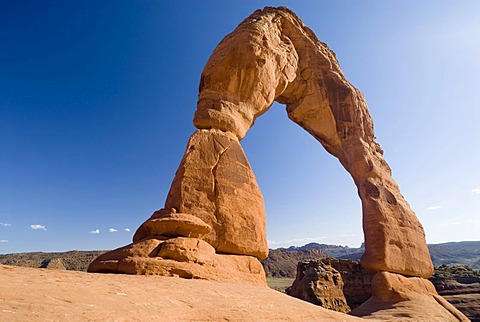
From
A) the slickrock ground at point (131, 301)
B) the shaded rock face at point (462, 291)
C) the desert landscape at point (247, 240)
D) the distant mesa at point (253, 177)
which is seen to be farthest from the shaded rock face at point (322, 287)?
the slickrock ground at point (131, 301)

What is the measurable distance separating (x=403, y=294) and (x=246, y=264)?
7081 mm

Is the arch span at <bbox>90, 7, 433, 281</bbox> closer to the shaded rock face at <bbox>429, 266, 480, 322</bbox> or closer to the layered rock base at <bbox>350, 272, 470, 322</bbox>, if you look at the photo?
the layered rock base at <bbox>350, 272, 470, 322</bbox>

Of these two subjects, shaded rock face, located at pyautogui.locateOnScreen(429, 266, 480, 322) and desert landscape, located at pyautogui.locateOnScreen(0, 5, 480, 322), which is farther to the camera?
shaded rock face, located at pyautogui.locateOnScreen(429, 266, 480, 322)

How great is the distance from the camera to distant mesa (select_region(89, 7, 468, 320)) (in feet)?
18.6

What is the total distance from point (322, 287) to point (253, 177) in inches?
422

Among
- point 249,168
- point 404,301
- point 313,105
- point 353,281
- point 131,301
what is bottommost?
point 404,301

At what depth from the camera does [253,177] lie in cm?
Answer: 798

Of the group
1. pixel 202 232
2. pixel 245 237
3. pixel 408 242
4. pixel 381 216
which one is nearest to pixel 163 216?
pixel 202 232

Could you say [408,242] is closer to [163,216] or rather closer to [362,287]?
[362,287]

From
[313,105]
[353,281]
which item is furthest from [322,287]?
[313,105]

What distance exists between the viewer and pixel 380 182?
1324 cm

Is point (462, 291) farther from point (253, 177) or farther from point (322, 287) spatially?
point (253, 177)

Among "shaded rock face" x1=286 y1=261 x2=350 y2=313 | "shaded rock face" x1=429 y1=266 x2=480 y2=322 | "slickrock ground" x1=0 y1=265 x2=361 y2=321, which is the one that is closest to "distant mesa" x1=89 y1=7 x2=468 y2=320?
"slickrock ground" x1=0 y1=265 x2=361 y2=321

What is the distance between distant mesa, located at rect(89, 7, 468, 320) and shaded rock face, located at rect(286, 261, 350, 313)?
16.3 feet
